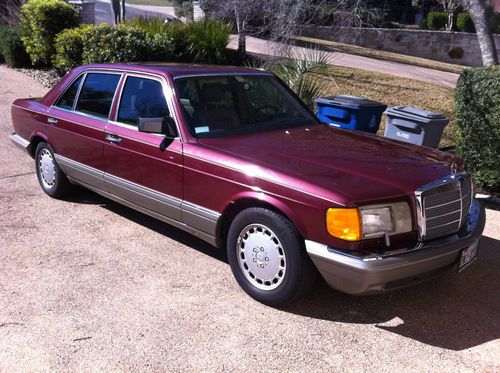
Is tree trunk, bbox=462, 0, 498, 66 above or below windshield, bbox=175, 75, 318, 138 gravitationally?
above

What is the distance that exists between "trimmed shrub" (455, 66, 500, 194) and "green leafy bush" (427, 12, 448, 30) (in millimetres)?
25741

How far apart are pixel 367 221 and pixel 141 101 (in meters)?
2.46

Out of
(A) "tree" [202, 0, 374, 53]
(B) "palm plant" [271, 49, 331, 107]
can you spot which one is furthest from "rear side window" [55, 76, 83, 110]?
(A) "tree" [202, 0, 374, 53]

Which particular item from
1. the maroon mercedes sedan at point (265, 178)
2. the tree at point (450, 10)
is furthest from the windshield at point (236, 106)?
the tree at point (450, 10)

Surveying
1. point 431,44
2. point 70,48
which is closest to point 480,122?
Answer: point 70,48

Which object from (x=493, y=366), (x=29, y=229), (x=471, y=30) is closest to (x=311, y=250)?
(x=493, y=366)

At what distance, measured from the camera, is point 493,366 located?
3.24 meters

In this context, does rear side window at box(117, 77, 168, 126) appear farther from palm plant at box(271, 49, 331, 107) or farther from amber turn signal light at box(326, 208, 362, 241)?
palm plant at box(271, 49, 331, 107)

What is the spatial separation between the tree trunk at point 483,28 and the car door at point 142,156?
579 cm

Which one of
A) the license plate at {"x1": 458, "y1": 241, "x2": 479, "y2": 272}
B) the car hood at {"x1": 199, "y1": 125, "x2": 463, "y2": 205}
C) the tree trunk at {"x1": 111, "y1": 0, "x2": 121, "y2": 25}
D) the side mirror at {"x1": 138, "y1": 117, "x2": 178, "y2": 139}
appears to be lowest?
the license plate at {"x1": 458, "y1": 241, "x2": 479, "y2": 272}

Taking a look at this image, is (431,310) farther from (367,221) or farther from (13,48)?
(13,48)

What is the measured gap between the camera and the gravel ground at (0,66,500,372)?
10.7 ft

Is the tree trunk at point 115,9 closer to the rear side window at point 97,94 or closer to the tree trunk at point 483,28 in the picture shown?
the tree trunk at point 483,28

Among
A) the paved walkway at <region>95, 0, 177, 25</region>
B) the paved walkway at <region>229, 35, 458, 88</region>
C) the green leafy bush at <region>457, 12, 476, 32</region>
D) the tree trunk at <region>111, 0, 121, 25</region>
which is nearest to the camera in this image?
the paved walkway at <region>229, 35, 458, 88</region>
